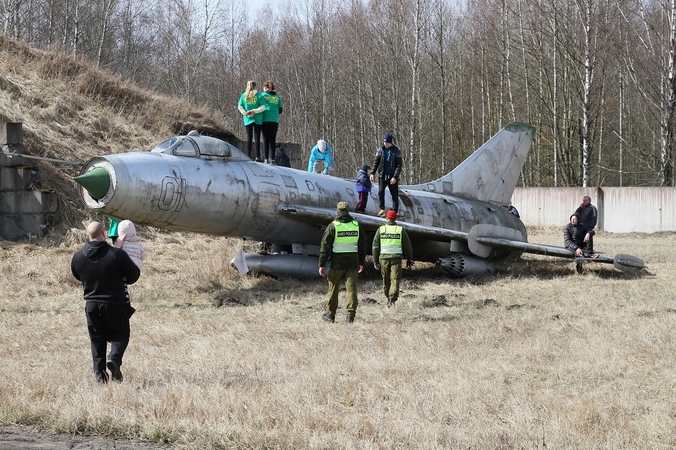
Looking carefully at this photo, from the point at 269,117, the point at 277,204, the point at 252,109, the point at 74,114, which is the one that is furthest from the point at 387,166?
the point at 74,114

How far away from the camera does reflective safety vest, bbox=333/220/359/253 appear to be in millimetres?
12820

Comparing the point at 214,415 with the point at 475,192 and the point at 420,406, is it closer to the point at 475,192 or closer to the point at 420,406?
the point at 420,406

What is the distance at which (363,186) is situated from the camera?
17.7 metres

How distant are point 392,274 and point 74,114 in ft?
48.9

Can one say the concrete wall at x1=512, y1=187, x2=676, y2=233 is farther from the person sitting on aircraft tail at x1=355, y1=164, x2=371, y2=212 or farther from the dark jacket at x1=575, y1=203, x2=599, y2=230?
the person sitting on aircraft tail at x1=355, y1=164, x2=371, y2=212

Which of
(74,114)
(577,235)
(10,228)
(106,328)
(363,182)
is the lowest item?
(106,328)

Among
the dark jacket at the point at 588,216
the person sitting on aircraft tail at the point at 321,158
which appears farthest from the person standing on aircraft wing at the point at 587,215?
the person sitting on aircraft tail at the point at 321,158

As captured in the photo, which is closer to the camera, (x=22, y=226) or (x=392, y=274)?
(x=392, y=274)

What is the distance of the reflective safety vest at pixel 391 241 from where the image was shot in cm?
1407

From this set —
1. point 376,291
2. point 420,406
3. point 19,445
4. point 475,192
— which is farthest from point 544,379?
point 475,192

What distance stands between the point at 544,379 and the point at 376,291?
7.71 metres

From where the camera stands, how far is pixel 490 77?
49.2m

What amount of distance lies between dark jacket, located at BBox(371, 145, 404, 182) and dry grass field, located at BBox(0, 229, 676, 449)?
260cm

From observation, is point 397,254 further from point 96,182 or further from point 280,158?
point 280,158
